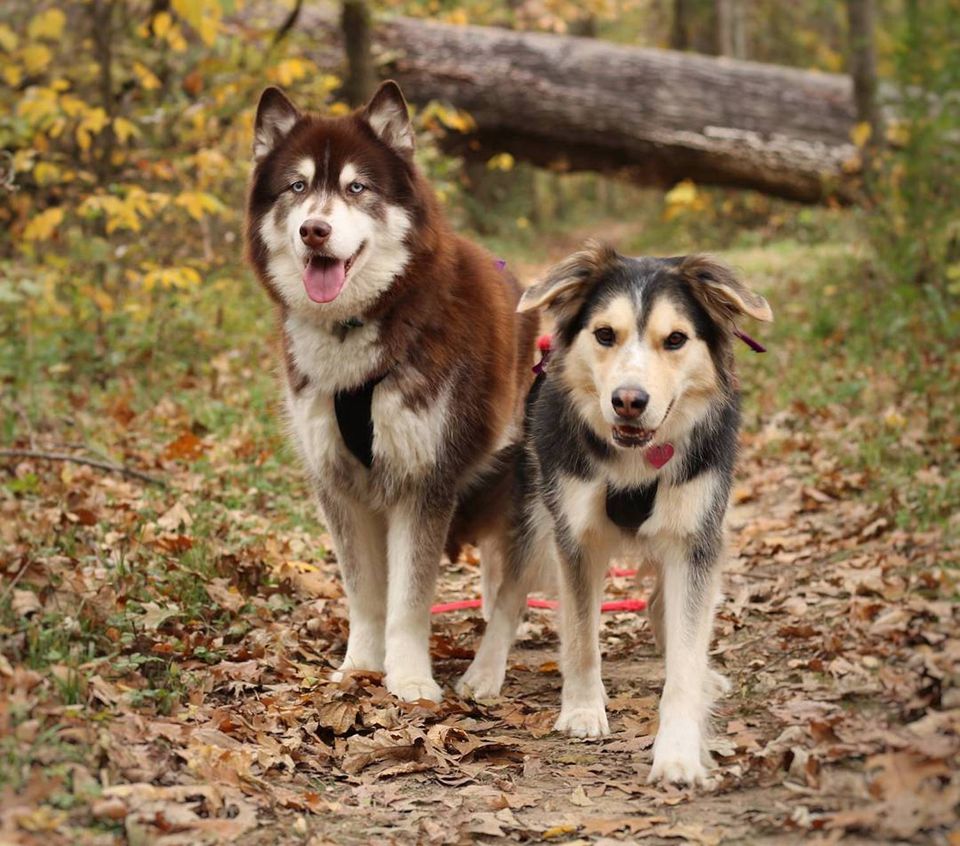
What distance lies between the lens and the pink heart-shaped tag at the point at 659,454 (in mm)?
4117

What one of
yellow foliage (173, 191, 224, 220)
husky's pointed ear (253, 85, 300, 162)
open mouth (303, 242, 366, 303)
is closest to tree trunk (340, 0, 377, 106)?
yellow foliage (173, 191, 224, 220)

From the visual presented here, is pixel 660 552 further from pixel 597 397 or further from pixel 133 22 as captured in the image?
pixel 133 22

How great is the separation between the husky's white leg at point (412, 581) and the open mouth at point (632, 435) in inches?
45.4

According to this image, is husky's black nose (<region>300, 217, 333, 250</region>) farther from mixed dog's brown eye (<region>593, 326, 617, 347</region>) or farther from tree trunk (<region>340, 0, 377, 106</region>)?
tree trunk (<region>340, 0, 377, 106</region>)

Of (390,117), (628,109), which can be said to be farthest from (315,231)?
(628,109)

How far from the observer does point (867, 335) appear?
9930 millimetres

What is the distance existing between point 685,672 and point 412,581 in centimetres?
137

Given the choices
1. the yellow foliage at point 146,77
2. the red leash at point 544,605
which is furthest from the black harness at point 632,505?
the yellow foliage at point 146,77

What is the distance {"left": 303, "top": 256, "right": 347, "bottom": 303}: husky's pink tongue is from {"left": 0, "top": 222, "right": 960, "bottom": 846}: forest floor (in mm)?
1464

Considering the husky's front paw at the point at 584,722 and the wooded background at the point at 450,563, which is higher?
the wooded background at the point at 450,563

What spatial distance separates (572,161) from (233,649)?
36.3 ft

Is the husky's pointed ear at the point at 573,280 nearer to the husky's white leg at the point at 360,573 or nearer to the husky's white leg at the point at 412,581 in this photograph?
the husky's white leg at the point at 412,581

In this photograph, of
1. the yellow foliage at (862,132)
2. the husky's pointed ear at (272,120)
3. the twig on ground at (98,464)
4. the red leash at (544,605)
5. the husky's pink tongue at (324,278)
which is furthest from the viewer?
the yellow foliage at (862,132)

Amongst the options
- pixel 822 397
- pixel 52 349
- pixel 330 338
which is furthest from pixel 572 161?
pixel 330 338
